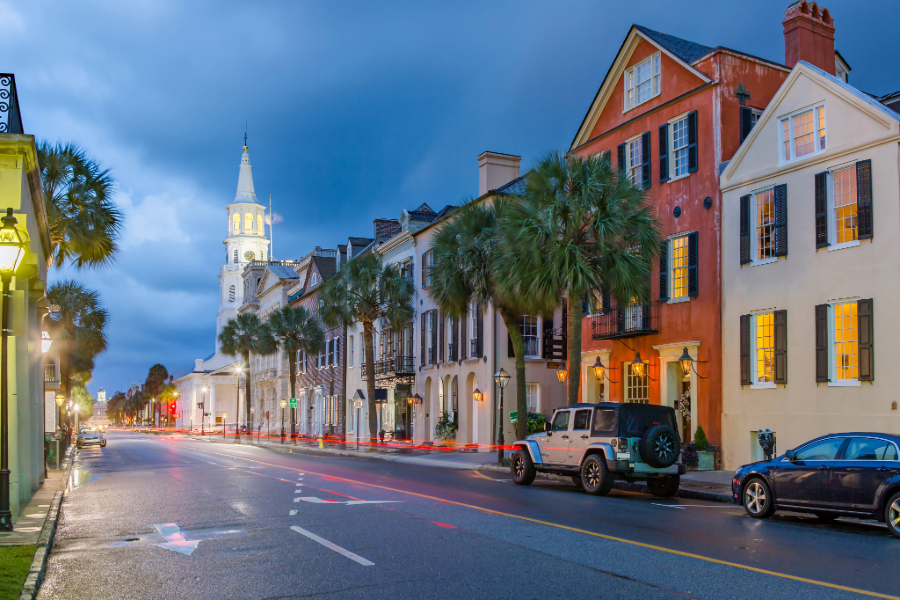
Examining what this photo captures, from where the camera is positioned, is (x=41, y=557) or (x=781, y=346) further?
(x=781, y=346)

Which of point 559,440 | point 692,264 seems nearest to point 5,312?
point 559,440

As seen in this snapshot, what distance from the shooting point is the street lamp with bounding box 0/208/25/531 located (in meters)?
10.8

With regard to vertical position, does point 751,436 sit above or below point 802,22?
below

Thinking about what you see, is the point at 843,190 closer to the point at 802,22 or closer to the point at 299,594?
the point at 802,22

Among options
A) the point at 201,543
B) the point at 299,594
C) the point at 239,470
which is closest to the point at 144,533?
the point at 201,543

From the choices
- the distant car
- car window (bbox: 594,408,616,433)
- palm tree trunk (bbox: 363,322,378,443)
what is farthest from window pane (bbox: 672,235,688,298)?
the distant car

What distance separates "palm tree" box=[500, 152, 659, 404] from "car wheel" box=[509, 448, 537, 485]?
134 inches

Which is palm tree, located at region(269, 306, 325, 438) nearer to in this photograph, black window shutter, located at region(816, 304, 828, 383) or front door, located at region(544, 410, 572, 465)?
front door, located at region(544, 410, 572, 465)

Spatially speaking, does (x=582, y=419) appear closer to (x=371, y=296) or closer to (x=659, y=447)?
(x=659, y=447)

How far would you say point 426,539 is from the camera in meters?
10.5

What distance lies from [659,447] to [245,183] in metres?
104

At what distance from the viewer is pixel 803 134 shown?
2136 centimetres

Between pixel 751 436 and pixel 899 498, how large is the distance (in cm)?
1094

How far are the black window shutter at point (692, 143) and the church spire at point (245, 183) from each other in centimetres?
9331
